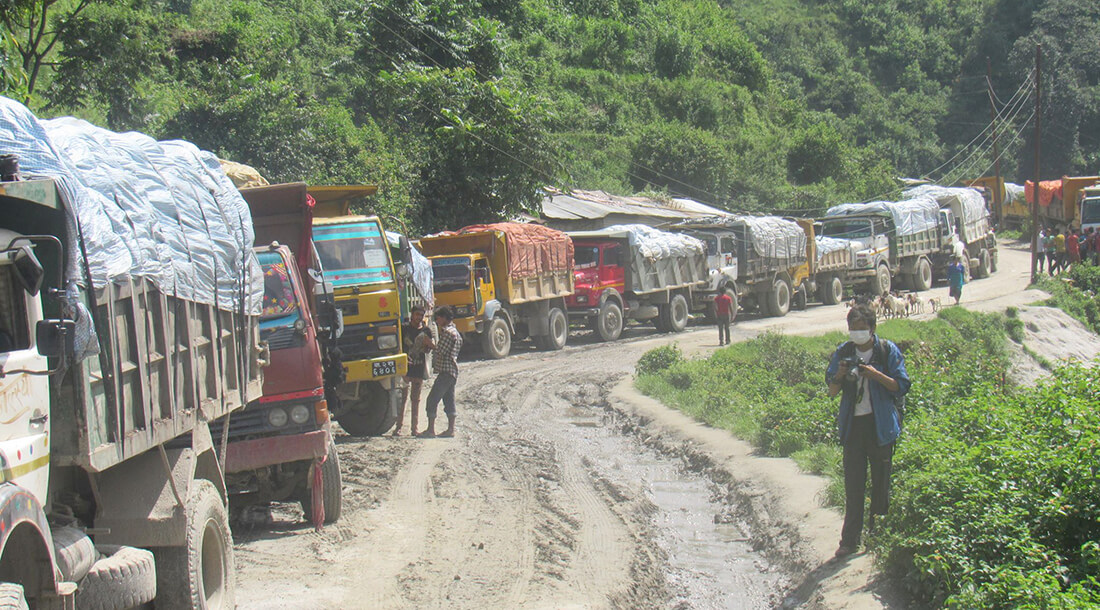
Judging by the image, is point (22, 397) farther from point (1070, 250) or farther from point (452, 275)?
point (1070, 250)

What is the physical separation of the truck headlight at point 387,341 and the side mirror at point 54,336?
28.5ft

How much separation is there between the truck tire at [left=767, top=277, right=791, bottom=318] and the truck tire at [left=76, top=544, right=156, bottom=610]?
87.9ft

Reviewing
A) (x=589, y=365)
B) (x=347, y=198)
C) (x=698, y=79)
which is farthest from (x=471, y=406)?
(x=698, y=79)

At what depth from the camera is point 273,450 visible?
752 cm

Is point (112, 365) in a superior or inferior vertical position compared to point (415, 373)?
superior

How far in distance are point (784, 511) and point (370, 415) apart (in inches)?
228

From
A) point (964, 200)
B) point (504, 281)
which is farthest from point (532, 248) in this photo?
point (964, 200)

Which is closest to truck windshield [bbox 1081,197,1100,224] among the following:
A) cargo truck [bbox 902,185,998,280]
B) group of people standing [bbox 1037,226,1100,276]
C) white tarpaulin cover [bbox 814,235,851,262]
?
group of people standing [bbox 1037,226,1100,276]

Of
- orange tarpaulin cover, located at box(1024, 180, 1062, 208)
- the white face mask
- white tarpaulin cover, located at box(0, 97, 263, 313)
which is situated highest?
orange tarpaulin cover, located at box(1024, 180, 1062, 208)

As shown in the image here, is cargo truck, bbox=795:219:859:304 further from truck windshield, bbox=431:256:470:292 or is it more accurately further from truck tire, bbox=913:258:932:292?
truck windshield, bbox=431:256:470:292

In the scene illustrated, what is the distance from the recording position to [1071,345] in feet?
88.7

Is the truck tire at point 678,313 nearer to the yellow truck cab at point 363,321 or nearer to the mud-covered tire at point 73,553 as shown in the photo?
the yellow truck cab at point 363,321

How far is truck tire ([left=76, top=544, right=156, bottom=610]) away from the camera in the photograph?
4164 mm

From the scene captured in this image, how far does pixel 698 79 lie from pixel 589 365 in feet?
122
